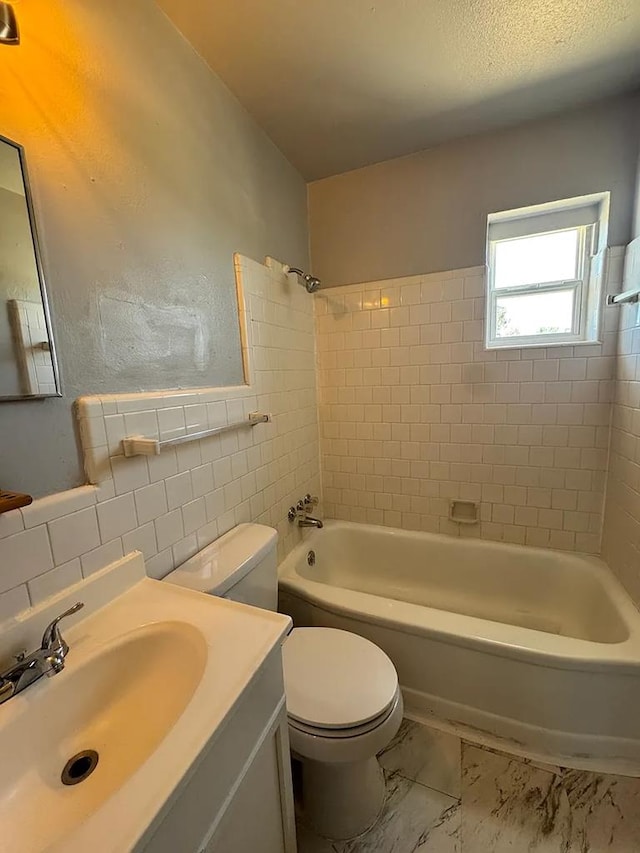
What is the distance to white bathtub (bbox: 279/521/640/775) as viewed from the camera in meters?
1.26

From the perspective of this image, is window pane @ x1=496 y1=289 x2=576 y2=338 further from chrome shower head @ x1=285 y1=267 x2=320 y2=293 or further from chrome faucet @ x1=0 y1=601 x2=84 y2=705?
chrome faucet @ x1=0 y1=601 x2=84 y2=705

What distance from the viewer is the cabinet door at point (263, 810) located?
0.67m

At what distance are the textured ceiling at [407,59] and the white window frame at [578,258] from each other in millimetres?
396

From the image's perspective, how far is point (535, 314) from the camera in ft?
6.27

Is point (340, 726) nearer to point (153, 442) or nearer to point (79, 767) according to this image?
point (79, 767)

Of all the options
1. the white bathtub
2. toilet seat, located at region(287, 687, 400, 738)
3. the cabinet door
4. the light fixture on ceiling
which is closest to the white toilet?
toilet seat, located at region(287, 687, 400, 738)

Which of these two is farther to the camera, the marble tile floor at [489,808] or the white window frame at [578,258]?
the white window frame at [578,258]

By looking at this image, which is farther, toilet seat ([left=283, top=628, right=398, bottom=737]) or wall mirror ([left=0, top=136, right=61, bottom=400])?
toilet seat ([left=283, top=628, right=398, bottom=737])

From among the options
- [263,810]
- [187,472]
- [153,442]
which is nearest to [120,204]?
[153,442]

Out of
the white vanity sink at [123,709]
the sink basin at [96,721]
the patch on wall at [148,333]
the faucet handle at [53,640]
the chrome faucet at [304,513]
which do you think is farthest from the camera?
the chrome faucet at [304,513]

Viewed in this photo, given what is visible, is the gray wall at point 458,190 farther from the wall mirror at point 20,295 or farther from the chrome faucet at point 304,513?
the wall mirror at point 20,295

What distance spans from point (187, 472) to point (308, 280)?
4.15 feet

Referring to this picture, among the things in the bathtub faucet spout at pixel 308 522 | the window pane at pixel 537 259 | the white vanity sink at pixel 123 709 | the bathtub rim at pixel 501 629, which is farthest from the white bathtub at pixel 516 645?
the window pane at pixel 537 259

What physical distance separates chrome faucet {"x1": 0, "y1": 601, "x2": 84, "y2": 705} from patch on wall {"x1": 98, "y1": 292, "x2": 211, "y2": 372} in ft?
2.14
